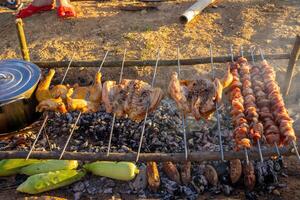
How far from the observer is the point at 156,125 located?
7.73 m

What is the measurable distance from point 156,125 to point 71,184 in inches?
81.5

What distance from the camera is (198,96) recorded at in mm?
5922

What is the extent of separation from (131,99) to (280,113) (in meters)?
2.25

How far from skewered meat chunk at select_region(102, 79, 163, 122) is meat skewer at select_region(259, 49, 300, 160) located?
1759mm

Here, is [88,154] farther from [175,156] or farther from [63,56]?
[63,56]

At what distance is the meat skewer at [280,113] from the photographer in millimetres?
5137

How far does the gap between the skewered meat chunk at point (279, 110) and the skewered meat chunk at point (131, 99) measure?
1.75 m

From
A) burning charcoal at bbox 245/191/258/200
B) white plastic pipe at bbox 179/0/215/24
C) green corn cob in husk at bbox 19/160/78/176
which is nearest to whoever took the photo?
burning charcoal at bbox 245/191/258/200

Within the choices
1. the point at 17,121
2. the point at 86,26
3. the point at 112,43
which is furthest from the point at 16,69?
the point at 86,26

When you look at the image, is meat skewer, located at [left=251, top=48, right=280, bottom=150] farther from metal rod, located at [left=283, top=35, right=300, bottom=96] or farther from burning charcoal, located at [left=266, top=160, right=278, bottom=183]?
burning charcoal, located at [left=266, top=160, right=278, bottom=183]

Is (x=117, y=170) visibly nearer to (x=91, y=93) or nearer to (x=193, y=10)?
(x=91, y=93)

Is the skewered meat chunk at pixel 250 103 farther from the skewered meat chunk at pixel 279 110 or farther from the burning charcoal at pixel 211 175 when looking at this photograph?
the burning charcoal at pixel 211 175

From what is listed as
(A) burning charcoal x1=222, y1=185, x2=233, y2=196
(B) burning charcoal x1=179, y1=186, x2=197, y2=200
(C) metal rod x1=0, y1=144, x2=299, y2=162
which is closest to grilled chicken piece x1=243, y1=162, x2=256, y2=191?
(A) burning charcoal x1=222, y1=185, x2=233, y2=196

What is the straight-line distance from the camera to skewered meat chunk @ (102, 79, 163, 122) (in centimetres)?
592
